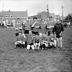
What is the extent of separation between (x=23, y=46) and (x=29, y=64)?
442cm

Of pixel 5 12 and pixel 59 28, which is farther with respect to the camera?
pixel 5 12

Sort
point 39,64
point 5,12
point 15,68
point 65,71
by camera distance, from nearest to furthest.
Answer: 1. point 65,71
2. point 15,68
3. point 39,64
4. point 5,12

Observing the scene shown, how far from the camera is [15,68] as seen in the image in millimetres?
6738

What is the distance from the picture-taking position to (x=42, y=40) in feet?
36.6

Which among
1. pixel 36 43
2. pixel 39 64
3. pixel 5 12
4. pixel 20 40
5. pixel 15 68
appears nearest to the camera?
pixel 15 68

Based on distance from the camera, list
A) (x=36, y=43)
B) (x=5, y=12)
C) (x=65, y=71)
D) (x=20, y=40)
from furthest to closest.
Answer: (x=5, y=12) < (x=20, y=40) < (x=36, y=43) < (x=65, y=71)

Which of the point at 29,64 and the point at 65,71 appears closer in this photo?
the point at 65,71

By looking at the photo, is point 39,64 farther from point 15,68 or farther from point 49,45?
point 49,45

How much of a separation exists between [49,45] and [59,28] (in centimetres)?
128

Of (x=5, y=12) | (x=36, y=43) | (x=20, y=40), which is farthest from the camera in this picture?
(x=5, y=12)

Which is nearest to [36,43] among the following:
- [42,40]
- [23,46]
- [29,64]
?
[42,40]

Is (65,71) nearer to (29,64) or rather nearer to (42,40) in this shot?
(29,64)

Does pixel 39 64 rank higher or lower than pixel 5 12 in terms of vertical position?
lower

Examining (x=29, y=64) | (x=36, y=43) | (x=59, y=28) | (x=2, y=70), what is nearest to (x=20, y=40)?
(x=36, y=43)
